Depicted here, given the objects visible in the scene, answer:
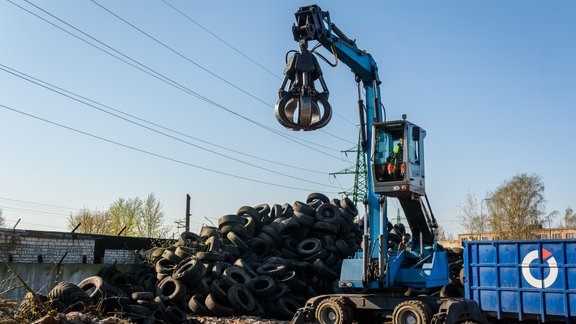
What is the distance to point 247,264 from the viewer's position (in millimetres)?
17406

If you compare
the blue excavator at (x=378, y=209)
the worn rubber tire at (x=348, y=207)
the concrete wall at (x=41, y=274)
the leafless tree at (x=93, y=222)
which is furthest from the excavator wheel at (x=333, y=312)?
the leafless tree at (x=93, y=222)

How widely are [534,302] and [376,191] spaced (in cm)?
377

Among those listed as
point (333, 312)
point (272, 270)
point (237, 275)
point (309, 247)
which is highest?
point (309, 247)

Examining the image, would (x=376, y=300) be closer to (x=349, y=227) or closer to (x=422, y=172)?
(x=422, y=172)

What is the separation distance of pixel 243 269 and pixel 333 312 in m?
5.27

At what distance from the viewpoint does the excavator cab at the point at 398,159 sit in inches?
442

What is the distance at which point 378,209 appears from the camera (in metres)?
12.1

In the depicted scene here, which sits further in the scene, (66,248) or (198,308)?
(66,248)

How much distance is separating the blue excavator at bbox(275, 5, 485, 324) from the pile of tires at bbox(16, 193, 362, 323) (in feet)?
11.9

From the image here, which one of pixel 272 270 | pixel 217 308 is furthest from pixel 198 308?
pixel 272 270

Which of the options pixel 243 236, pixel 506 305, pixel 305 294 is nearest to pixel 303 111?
pixel 506 305

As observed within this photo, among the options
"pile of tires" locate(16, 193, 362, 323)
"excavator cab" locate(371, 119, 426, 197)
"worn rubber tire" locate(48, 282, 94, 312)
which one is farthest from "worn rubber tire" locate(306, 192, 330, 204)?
"worn rubber tire" locate(48, 282, 94, 312)

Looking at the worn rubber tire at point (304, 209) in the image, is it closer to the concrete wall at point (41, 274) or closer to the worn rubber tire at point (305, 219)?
the worn rubber tire at point (305, 219)

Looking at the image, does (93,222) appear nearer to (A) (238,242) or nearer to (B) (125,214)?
(B) (125,214)
